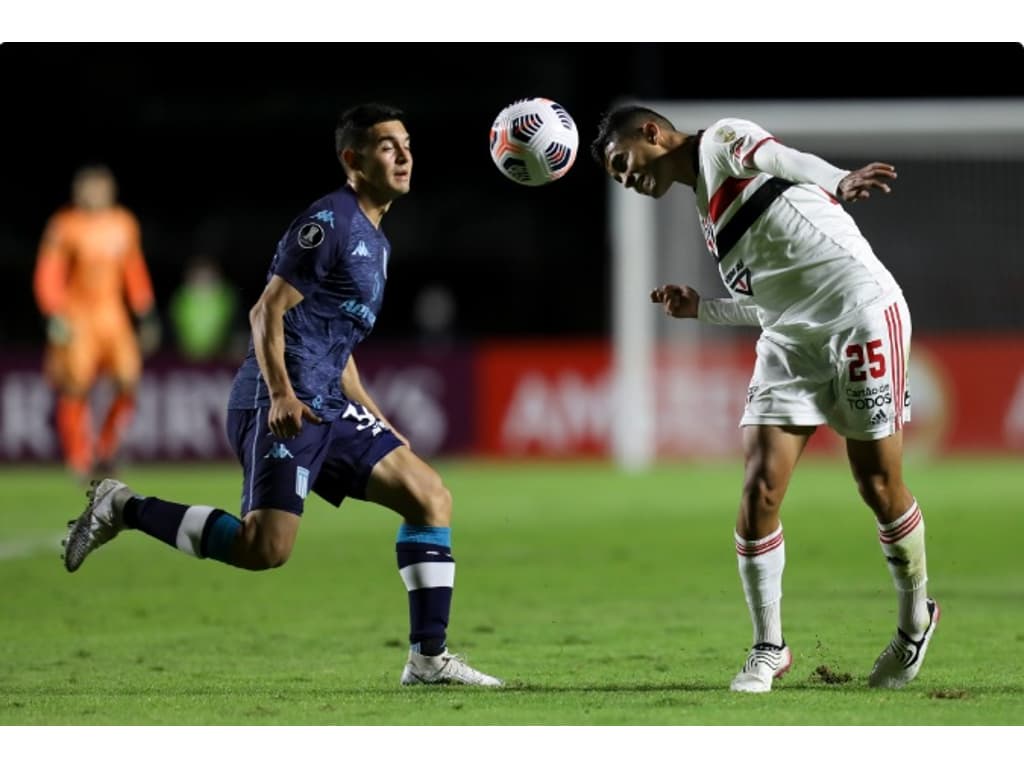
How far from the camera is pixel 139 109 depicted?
29906 millimetres

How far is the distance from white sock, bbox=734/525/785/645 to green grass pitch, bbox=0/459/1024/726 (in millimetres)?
213

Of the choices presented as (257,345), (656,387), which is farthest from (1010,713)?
(656,387)

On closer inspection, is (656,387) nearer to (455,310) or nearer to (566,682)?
(455,310)

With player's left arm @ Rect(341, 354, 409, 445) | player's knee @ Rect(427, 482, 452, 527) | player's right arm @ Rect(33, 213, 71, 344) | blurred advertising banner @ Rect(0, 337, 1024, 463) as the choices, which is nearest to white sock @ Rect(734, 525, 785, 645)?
player's knee @ Rect(427, 482, 452, 527)

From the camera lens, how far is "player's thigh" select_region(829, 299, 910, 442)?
20.3ft

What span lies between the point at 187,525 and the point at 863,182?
105 inches

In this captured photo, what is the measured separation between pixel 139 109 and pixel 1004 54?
13.9m

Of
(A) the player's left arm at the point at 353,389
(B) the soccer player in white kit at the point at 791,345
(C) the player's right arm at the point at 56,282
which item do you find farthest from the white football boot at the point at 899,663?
(C) the player's right arm at the point at 56,282

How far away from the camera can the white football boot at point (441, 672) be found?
21.1ft

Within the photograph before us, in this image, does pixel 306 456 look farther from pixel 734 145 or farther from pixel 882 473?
pixel 882 473

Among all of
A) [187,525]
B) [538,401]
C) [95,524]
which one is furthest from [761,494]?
[538,401]

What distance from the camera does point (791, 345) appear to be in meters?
6.27

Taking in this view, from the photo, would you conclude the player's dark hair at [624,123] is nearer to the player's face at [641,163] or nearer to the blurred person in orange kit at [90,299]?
the player's face at [641,163]

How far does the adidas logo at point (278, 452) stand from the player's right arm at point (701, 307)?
4.70ft
